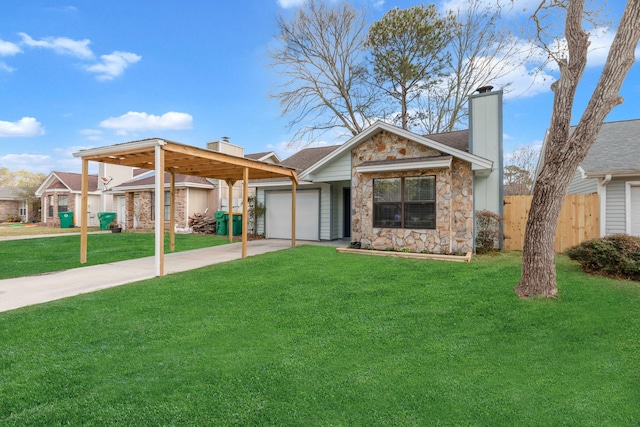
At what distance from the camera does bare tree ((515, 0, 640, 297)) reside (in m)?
4.47

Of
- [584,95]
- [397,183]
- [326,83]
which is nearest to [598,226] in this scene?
[584,95]

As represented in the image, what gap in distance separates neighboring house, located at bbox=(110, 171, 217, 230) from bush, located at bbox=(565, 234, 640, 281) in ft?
50.6

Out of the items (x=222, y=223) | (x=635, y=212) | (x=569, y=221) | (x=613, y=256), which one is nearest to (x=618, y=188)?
(x=635, y=212)

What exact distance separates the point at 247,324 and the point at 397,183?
6.40 meters

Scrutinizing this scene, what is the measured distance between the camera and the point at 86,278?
6.20 meters

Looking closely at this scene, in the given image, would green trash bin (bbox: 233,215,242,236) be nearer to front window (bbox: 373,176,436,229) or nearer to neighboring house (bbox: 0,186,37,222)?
front window (bbox: 373,176,436,229)

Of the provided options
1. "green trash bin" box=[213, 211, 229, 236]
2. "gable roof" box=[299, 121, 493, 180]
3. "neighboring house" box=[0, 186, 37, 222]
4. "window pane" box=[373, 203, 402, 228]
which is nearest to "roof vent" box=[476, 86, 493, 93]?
"gable roof" box=[299, 121, 493, 180]

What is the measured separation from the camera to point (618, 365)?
2941 millimetres

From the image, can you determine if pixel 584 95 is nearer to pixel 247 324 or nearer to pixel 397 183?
pixel 397 183

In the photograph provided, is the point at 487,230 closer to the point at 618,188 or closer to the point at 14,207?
the point at 618,188

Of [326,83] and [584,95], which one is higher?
[326,83]

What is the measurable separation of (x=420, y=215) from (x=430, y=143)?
2.00 m

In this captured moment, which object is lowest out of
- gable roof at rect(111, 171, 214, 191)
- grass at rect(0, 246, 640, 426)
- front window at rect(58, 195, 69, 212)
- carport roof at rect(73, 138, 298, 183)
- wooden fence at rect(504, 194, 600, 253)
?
grass at rect(0, 246, 640, 426)

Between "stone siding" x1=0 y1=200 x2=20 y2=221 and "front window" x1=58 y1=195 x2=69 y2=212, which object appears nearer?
"front window" x1=58 y1=195 x2=69 y2=212
